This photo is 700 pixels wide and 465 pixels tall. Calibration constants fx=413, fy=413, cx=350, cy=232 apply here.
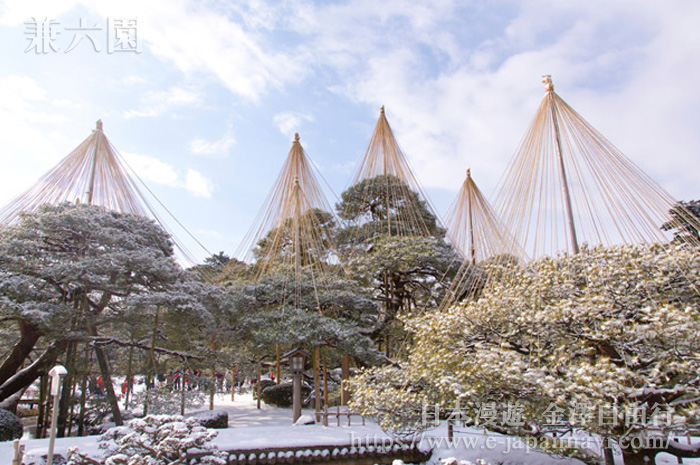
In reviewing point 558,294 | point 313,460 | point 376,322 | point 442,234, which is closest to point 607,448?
point 558,294

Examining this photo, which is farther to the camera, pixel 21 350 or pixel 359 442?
pixel 21 350

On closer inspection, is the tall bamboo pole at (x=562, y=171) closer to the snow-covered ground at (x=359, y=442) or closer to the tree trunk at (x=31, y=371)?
the snow-covered ground at (x=359, y=442)

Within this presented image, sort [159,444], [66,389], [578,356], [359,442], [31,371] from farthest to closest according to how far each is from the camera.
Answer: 1. [31,371]
2. [66,389]
3. [359,442]
4. [578,356]
5. [159,444]

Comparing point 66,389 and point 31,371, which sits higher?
point 31,371

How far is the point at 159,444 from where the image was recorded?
5.06m

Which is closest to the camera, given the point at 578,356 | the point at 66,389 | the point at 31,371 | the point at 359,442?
the point at 578,356

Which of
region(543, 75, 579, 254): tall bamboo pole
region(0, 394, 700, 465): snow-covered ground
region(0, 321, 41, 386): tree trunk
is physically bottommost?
region(0, 394, 700, 465): snow-covered ground

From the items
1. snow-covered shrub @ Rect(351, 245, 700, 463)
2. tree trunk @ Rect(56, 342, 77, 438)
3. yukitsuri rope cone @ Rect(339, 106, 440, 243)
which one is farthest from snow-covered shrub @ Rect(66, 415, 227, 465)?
yukitsuri rope cone @ Rect(339, 106, 440, 243)

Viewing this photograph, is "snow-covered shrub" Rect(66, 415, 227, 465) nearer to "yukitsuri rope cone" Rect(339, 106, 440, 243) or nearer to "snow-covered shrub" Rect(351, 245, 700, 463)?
"snow-covered shrub" Rect(351, 245, 700, 463)

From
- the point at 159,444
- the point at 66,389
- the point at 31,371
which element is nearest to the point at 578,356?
the point at 159,444

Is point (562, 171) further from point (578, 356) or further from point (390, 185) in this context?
point (390, 185)

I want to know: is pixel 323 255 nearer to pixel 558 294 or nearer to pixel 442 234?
pixel 442 234

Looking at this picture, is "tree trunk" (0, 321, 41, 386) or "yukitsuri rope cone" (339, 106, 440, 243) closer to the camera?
"tree trunk" (0, 321, 41, 386)

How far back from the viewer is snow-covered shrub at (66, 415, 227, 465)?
504 centimetres
